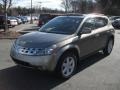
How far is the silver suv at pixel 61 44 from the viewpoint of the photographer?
5.86m

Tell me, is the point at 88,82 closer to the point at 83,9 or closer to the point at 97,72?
the point at 97,72

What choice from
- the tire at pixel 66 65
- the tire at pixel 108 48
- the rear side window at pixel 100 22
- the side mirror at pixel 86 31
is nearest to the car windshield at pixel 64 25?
the side mirror at pixel 86 31

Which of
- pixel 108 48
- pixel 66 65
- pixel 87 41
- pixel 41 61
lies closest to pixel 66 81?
pixel 66 65

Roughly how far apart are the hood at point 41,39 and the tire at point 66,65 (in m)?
0.46

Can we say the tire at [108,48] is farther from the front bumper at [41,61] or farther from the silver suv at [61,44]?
the front bumper at [41,61]

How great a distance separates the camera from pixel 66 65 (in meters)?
6.41

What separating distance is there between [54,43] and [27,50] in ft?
2.30

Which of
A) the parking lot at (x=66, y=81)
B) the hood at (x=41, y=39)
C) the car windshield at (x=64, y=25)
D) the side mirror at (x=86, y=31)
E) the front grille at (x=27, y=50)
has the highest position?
the car windshield at (x=64, y=25)

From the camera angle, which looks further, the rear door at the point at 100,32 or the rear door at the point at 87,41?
the rear door at the point at 100,32

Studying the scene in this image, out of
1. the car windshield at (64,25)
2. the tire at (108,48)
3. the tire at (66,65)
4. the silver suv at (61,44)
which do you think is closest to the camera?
the silver suv at (61,44)

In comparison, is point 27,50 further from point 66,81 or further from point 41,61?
point 66,81

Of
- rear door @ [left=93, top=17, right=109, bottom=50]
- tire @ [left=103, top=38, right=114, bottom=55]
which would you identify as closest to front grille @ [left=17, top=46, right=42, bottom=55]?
rear door @ [left=93, top=17, right=109, bottom=50]

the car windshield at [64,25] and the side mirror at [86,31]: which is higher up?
the car windshield at [64,25]

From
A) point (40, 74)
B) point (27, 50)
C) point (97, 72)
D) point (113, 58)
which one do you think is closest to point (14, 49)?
point (27, 50)
